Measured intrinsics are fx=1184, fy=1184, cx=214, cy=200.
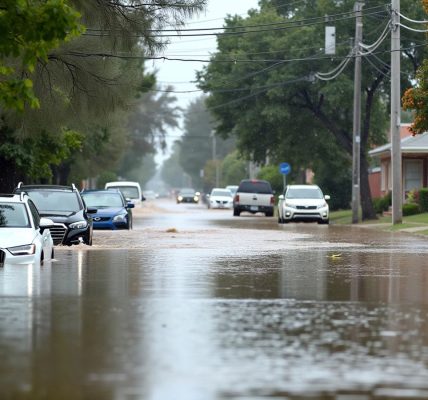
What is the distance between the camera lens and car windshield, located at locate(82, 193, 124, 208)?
39375mm

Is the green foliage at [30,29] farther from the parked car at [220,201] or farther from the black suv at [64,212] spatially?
the parked car at [220,201]

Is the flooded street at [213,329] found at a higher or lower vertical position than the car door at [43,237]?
lower

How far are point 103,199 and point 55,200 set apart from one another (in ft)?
35.4

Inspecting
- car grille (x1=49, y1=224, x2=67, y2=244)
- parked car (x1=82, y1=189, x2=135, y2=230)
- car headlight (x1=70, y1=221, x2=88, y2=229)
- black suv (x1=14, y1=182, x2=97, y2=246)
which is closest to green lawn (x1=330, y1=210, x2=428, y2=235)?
parked car (x1=82, y1=189, x2=135, y2=230)

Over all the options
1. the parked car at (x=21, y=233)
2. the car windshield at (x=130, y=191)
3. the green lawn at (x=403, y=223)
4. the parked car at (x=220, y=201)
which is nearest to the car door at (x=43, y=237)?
the parked car at (x=21, y=233)

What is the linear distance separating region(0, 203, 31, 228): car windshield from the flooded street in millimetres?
949

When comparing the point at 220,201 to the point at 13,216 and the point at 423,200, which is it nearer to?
the point at 423,200

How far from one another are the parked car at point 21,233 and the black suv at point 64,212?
5.37 meters

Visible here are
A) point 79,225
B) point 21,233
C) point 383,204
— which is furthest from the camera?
point 383,204

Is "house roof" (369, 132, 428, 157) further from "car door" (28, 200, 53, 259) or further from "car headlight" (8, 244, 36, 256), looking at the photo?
"car headlight" (8, 244, 36, 256)

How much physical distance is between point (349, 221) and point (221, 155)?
434 feet

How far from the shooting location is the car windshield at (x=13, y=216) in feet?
67.7

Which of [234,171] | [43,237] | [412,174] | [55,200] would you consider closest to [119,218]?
[55,200]

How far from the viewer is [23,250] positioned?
65.0 feet
